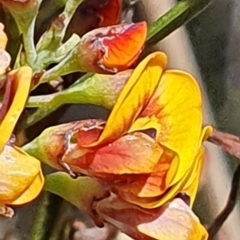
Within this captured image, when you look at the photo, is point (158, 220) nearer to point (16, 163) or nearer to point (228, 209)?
point (16, 163)

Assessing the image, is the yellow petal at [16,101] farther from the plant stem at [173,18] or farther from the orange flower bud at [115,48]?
the plant stem at [173,18]

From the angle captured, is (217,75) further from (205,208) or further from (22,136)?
(22,136)

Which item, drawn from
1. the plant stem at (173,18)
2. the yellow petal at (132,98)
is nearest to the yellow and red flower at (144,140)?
the yellow petal at (132,98)

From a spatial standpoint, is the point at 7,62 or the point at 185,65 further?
the point at 185,65

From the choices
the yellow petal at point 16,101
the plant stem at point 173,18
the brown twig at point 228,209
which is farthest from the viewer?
the brown twig at point 228,209

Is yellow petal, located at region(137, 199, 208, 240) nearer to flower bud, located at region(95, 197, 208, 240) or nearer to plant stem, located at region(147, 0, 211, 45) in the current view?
flower bud, located at region(95, 197, 208, 240)

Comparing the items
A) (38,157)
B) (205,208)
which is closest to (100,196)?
(38,157)
